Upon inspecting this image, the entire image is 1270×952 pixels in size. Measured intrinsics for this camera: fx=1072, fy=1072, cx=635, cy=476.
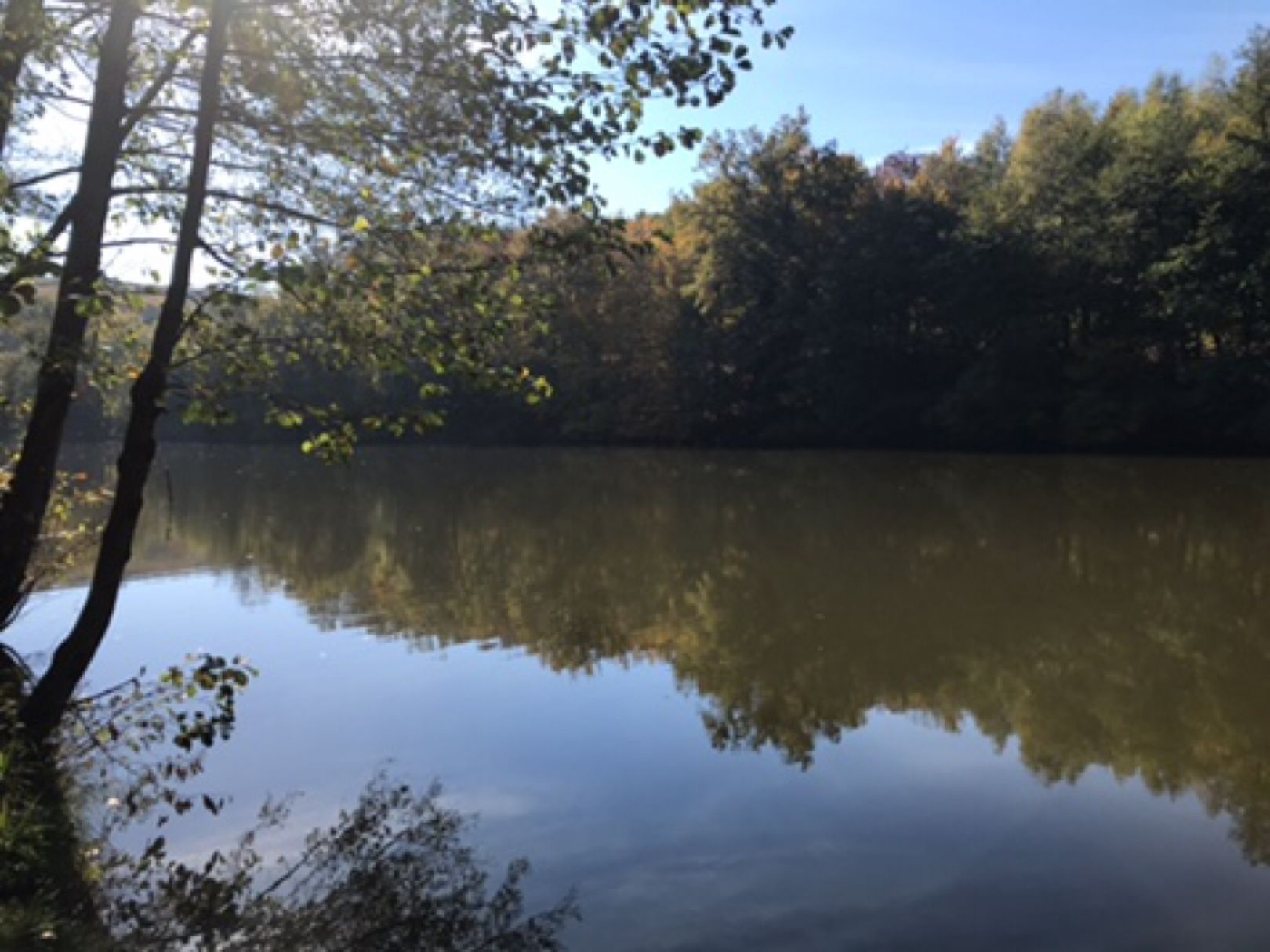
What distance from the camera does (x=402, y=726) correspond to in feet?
28.0

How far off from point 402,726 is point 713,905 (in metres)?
4.03

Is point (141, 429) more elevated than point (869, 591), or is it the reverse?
point (141, 429)

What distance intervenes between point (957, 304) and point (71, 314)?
117 feet

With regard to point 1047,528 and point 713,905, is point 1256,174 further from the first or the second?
point 713,905

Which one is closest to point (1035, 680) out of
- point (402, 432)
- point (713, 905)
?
point (713, 905)

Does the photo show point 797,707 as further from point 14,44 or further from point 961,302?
point 961,302

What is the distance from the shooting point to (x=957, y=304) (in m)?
37.3

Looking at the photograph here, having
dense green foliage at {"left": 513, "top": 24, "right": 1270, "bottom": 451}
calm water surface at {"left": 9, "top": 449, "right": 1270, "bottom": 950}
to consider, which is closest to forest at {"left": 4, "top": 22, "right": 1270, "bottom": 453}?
dense green foliage at {"left": 513, "top": 24, "right": 1270, "bottom": 451}

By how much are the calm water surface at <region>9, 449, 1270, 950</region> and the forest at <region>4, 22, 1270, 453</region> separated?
935cm

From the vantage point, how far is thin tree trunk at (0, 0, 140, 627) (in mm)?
4984


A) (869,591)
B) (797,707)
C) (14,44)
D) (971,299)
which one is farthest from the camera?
(971,299)

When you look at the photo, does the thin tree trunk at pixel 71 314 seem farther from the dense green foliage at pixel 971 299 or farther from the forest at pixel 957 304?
the dense green foliage at pixel 971 299

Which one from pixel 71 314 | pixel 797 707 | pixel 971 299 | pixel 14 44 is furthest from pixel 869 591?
pixel 971 299

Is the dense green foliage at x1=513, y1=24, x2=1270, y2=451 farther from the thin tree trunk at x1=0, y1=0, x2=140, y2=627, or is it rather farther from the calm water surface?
the thin tree trunk at x1=0, y1=0, x2=140, y2=627
